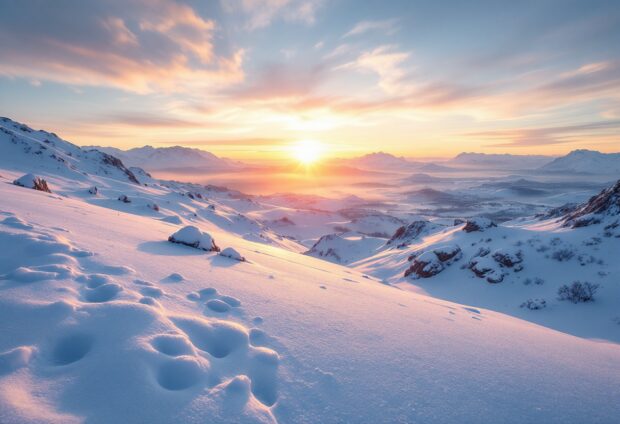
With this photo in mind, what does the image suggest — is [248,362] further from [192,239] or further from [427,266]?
[427,266]

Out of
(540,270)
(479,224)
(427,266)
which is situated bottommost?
(427,266)

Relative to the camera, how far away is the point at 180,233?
7.46 meters

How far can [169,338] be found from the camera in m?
2.76

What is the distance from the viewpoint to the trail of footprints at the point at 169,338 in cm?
235

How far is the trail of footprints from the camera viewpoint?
7.72 ft

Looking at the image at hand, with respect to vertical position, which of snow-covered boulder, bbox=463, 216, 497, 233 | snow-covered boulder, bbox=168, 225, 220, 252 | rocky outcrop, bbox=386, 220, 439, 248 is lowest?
rocky outcrop, bbox=386, 220, 439, 248

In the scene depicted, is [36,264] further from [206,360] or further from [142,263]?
[206,360]

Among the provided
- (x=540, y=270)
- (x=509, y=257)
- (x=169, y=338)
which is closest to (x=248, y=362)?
(x=169, y=338)

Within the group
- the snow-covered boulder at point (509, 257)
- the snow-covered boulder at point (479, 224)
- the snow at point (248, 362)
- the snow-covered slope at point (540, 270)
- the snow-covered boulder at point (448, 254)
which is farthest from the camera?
the snow-covered boulder at point (479, 224)

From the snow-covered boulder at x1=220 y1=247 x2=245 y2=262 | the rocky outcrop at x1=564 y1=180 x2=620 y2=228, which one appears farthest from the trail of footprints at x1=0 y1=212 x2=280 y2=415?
the rocky outcrop at x1=564 y1=180 x2=620 y2=228

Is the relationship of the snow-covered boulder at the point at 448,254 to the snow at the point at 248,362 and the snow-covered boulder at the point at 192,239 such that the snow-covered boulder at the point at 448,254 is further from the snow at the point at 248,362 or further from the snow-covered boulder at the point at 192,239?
Answer: the snow-covered boulder at the point at 192,239

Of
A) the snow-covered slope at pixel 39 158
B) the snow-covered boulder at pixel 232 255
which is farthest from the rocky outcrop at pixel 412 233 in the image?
the snow-covered slope at pixel 39 158

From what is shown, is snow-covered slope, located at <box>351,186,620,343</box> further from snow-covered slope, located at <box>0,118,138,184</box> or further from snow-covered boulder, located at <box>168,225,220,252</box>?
snow-covered slope, located at <box>0,118,138,184</box>

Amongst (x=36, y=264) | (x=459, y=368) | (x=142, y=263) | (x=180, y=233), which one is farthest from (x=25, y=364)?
(x=180, y=233)
